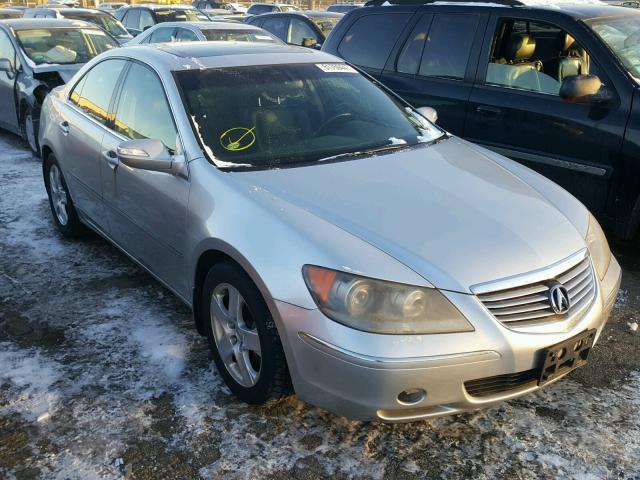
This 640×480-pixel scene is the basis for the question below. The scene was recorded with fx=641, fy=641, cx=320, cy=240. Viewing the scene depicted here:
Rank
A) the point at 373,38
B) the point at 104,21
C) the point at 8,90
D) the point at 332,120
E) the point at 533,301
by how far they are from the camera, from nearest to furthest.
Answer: the point at 533,301 → the point at 332,120 → the point at 373,38 → the point at 8,90 → the point at 104,21

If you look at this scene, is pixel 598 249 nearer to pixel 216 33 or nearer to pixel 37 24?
pixel 37 24

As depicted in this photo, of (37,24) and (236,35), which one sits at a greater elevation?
(37,24)

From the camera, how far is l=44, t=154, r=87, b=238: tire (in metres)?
4.70

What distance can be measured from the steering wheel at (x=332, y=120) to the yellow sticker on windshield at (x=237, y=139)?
0.37 meters

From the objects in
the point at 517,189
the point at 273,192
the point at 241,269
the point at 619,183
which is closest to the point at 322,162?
the point at 273,192

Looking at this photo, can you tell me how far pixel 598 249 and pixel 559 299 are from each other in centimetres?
60

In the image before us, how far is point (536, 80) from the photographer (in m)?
4.74

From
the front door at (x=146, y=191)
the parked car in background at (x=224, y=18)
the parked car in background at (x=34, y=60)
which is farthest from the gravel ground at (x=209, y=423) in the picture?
the parked car in background at (x=224, y=18)

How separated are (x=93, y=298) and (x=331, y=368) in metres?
2.12

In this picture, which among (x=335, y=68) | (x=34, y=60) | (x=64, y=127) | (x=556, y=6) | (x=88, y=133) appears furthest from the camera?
(x=34, y=60)

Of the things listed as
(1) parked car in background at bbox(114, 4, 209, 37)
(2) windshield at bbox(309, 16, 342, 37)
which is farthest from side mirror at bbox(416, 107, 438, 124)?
(1) parked car in background at bbox(114, 4, 209, 37)

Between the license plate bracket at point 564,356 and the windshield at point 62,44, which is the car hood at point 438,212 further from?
the windshield at point 62,44

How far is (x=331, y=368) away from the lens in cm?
235

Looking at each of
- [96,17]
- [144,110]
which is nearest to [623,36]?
[144,110]
